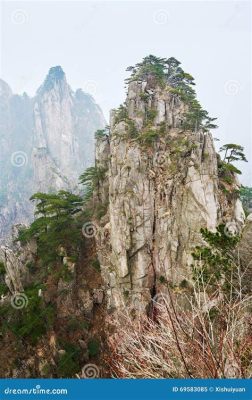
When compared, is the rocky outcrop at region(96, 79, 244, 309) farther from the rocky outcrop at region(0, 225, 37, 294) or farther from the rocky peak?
the rocky peak

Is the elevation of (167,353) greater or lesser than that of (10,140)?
lesser

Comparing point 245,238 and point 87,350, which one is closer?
point 245,238

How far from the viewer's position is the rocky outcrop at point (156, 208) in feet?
69.3

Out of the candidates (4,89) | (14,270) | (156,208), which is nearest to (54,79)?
(4,89)

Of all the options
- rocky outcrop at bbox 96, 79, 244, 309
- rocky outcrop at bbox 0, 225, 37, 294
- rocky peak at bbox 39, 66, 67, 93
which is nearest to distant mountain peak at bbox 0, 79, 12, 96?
rocky peak at bbox 39, 66, 67, 93

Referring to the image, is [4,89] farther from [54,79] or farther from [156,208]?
[156,208]

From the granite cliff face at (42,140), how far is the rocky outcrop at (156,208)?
5827 cm

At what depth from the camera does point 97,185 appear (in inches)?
1081

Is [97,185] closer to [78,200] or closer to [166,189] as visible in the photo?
[78,200]

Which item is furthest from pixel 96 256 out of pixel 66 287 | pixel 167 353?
pixel 167 353

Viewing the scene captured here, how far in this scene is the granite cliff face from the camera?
8938cm

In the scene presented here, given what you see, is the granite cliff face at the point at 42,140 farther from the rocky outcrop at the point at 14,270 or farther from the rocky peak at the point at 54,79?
the rocky outcrop at the point at 14,270

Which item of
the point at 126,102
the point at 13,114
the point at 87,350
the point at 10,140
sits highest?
the point at 13,114

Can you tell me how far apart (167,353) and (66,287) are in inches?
719
